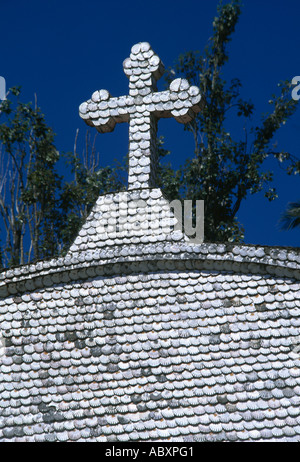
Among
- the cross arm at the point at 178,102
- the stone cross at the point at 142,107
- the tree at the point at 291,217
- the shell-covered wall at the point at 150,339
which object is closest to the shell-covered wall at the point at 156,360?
the shell-covered wall at the point at 150,339

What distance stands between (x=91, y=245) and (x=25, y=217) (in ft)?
40.9

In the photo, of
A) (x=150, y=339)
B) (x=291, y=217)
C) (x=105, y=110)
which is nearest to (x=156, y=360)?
(x=150, y=339)

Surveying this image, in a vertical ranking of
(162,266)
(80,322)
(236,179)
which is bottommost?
(80,322)

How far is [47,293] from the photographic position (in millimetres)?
9586

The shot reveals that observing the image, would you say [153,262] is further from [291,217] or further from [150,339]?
[291,217]

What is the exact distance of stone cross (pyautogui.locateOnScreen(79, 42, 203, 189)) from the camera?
9.86 meters

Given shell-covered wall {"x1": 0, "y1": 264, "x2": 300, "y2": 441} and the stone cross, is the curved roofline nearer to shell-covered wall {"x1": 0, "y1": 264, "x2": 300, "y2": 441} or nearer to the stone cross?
shell-covered wall {"x1": 0, "y1": 264, "x2": 300, "y2": 441}

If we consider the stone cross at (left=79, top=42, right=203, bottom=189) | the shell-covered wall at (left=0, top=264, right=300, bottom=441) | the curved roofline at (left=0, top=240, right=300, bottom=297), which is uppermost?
the stone cross at (left=79, top=42, right=203, bottom=189)

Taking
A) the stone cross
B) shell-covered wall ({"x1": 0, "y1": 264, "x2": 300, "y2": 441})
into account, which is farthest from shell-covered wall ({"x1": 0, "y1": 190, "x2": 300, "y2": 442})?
the stone cross

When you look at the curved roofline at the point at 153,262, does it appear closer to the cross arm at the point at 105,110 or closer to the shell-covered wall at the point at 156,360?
the shell-covered wall at the point at 156,360

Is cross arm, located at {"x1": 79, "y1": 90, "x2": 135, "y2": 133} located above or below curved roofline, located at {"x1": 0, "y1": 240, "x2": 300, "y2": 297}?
above

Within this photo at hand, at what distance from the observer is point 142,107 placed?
10055 millimetres
